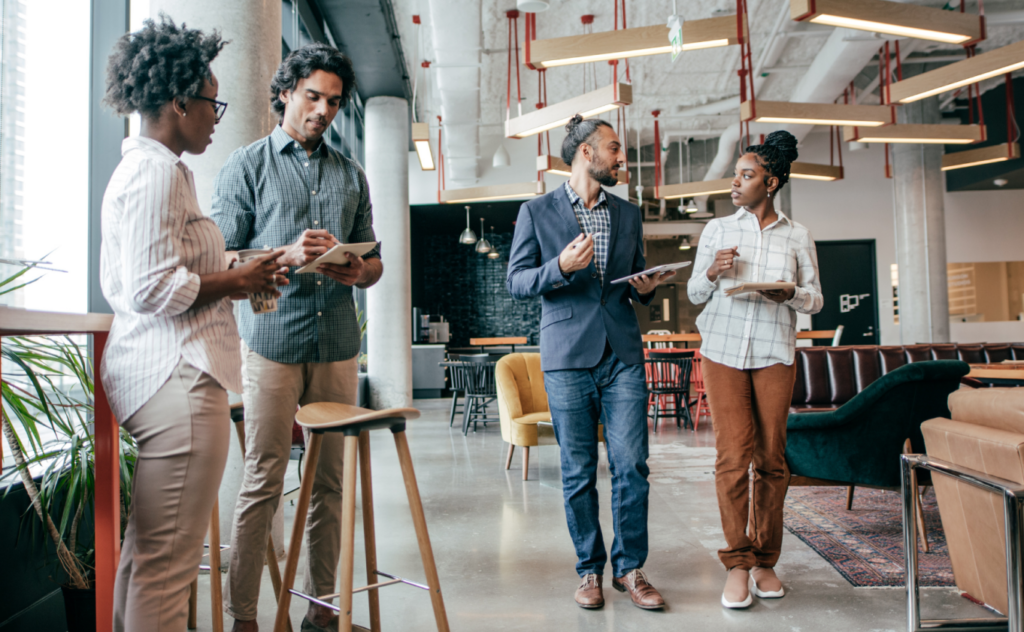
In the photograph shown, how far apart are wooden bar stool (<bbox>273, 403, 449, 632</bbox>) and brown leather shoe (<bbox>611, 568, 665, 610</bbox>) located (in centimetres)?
87

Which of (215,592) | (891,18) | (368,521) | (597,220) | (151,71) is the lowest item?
(215,592)

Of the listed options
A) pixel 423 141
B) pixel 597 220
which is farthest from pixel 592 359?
pixel 423 141

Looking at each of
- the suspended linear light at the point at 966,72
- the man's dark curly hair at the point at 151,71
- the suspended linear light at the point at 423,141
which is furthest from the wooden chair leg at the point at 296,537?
the suspended linear light at the point at 966,72

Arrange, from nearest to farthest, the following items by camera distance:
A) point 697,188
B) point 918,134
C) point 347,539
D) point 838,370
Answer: point 347,539 → point 838,370 → point 918,134 → point 697,188

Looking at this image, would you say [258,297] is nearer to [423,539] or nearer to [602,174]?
[423,539]

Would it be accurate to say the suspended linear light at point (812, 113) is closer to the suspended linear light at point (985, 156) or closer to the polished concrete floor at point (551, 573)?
the suspended linear light at point (985, 156)

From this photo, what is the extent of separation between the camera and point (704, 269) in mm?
2561

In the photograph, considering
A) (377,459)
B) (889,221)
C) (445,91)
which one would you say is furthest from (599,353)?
(889,221)

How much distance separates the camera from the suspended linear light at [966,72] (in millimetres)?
4980

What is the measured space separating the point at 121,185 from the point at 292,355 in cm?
71

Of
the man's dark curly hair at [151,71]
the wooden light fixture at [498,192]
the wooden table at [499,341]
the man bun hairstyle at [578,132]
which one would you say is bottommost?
the wooden table at [499,341]

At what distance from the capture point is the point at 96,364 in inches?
61.4

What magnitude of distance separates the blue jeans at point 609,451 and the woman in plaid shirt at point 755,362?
308 mm

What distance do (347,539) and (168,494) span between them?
0.41m
